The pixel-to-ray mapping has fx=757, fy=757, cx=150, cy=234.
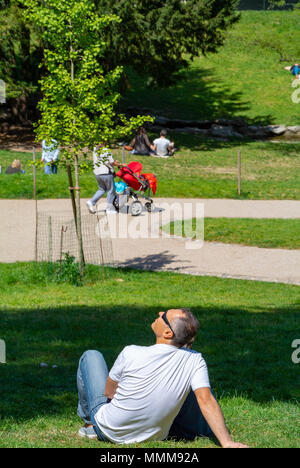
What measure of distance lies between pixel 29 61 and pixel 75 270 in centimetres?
2161

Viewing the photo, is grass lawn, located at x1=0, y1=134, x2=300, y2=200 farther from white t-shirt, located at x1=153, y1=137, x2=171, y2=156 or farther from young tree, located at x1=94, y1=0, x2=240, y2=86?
young tree, located at x1=94, y1=0, x2=240, y2=86

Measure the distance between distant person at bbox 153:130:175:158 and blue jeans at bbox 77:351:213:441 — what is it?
24.3 m

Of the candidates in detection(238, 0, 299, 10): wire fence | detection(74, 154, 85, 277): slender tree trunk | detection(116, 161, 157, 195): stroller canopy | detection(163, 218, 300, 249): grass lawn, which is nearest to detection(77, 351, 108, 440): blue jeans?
detection(74, 154, 85, 277): slender tree trunk

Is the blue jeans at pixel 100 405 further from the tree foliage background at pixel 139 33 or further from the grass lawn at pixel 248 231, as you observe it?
the tree foliage background at pixel 139 33

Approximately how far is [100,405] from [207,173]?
72.3 feet

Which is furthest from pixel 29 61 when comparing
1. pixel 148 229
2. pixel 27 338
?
pixel 27 338

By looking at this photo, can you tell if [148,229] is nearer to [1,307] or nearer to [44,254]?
[44,254]

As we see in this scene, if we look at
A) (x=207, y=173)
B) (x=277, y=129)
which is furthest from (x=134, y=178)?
(x=277, y=129)

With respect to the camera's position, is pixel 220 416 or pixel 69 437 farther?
pixel 69 437

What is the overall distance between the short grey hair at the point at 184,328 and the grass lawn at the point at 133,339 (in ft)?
2.26

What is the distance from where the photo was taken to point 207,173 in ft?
88.0

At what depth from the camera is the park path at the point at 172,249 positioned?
46.7 feet

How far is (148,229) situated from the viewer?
57.9ft

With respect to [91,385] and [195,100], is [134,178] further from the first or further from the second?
[195,100]
